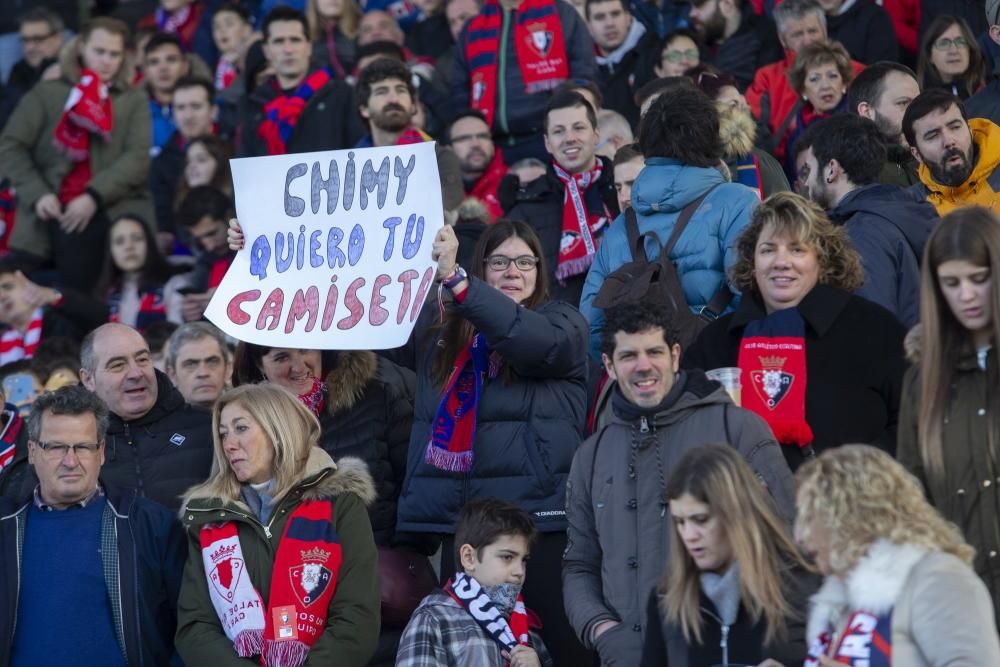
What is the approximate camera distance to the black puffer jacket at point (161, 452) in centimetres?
745

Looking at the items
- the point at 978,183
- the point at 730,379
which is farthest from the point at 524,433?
the point at 978,183

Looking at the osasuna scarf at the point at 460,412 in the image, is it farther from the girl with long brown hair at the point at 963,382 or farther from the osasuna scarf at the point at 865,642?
the osasuna scarf at the point at 865,642

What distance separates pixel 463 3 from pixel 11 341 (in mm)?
4500

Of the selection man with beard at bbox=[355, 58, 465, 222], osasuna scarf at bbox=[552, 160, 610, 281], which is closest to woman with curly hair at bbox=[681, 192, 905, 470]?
osasuna scarf at bbox=[552, 160, 610, 281]

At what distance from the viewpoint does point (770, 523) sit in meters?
5.20

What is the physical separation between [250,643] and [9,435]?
8.34 feet

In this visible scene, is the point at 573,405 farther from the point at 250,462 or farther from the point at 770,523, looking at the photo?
the point at 770,523

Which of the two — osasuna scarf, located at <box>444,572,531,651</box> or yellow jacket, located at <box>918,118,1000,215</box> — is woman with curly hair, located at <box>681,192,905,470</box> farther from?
yellow jacket, located at <box>918,118,1000,215</box>

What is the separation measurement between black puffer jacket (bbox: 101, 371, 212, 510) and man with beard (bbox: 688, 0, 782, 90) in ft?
17.7

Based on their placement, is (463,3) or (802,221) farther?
(463,3)

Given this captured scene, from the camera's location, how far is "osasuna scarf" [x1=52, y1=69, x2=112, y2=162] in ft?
42.7

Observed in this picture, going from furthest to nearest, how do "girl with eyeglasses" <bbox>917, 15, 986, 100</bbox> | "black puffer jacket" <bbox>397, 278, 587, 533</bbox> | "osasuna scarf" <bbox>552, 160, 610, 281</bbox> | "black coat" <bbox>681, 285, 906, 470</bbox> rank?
"girl with eyeglasses" <bbox>917, 15, 986, 100</bbox>, "osasuna scarf" <bbox>552, 160, 610, 281</bbox>, "black puffer jacket" <bbox>397, 278, 587, 533</bbox>, "black coat" <bbox>681, 285, 906, 470</bbox>

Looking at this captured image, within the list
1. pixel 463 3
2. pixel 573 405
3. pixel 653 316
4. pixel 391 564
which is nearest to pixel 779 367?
pixel 653 316

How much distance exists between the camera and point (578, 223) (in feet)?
29.8
